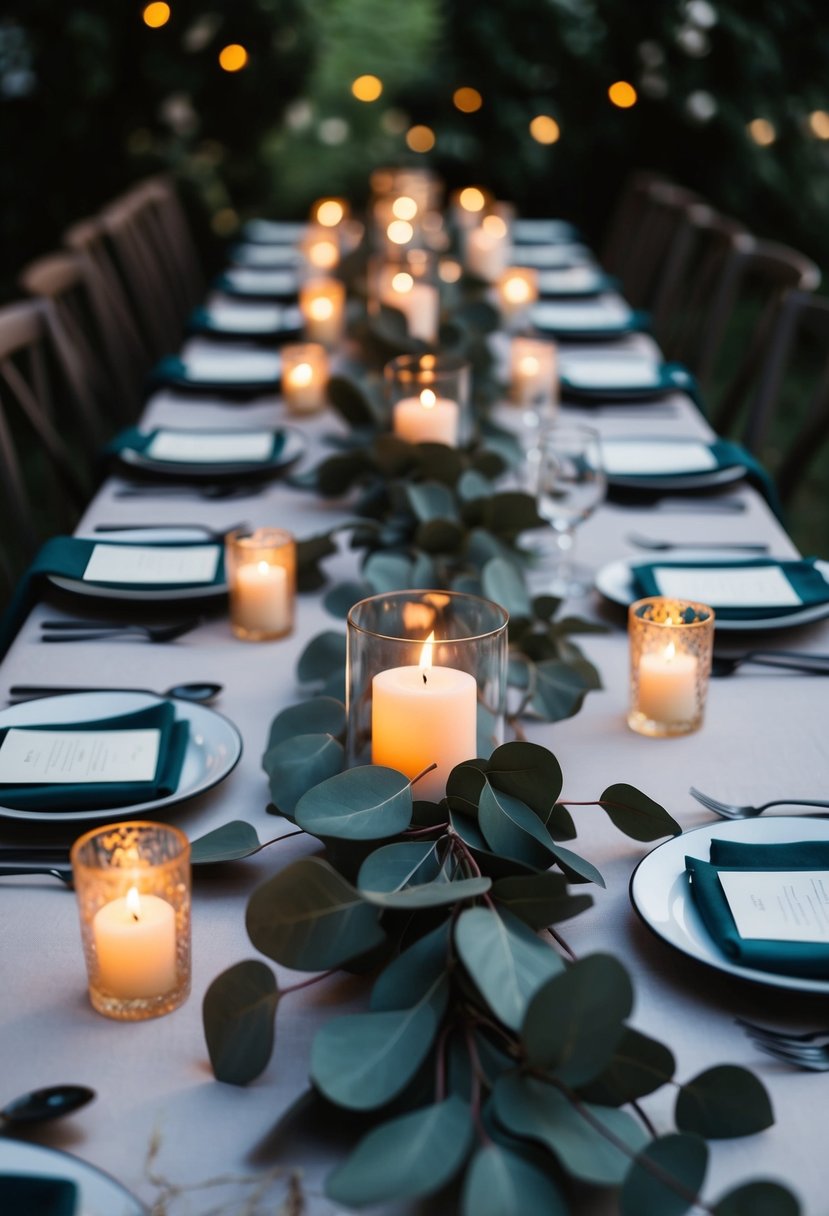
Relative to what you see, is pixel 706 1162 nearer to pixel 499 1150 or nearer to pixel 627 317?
pixel 499 1150

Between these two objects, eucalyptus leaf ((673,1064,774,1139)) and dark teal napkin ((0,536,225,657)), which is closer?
eucalyptus leaf ((673,1064,774,1139))

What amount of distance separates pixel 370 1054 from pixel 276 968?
0.64 ft

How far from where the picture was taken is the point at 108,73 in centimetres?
544

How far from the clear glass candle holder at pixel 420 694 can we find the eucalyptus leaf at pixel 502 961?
202 millimetres

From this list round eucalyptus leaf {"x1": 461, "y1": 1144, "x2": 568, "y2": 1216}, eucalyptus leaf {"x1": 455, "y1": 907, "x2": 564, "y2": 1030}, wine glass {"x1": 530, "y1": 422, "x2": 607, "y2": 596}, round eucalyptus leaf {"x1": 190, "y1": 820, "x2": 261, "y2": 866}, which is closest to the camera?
round eucalyptus leaf {"x1": 461, "y1": 1144, "x2": 568, "y2": 1216}

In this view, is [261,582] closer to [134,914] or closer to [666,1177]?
[134,914]

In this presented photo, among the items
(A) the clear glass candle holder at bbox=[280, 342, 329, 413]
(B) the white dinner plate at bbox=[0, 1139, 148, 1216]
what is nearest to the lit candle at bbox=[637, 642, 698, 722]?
(B) the white dinner plate at bbox=[0, 1139, 148, 1216]

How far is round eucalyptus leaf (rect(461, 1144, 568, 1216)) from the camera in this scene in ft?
2.06

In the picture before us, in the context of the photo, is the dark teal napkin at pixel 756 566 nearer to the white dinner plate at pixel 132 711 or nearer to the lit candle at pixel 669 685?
the lit candle at pixel 669 685

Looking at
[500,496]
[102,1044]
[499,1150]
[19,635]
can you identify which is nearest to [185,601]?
[19,635]

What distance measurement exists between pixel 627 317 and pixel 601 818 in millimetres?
2238

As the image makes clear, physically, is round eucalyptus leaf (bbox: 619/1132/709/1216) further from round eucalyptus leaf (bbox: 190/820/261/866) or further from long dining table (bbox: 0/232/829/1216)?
round eucalyptus leaf (bbox: 190/820/261/866)

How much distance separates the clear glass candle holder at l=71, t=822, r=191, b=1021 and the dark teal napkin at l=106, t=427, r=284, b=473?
122cm

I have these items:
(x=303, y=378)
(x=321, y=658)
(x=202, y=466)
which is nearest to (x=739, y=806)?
(x=321, y=658)
